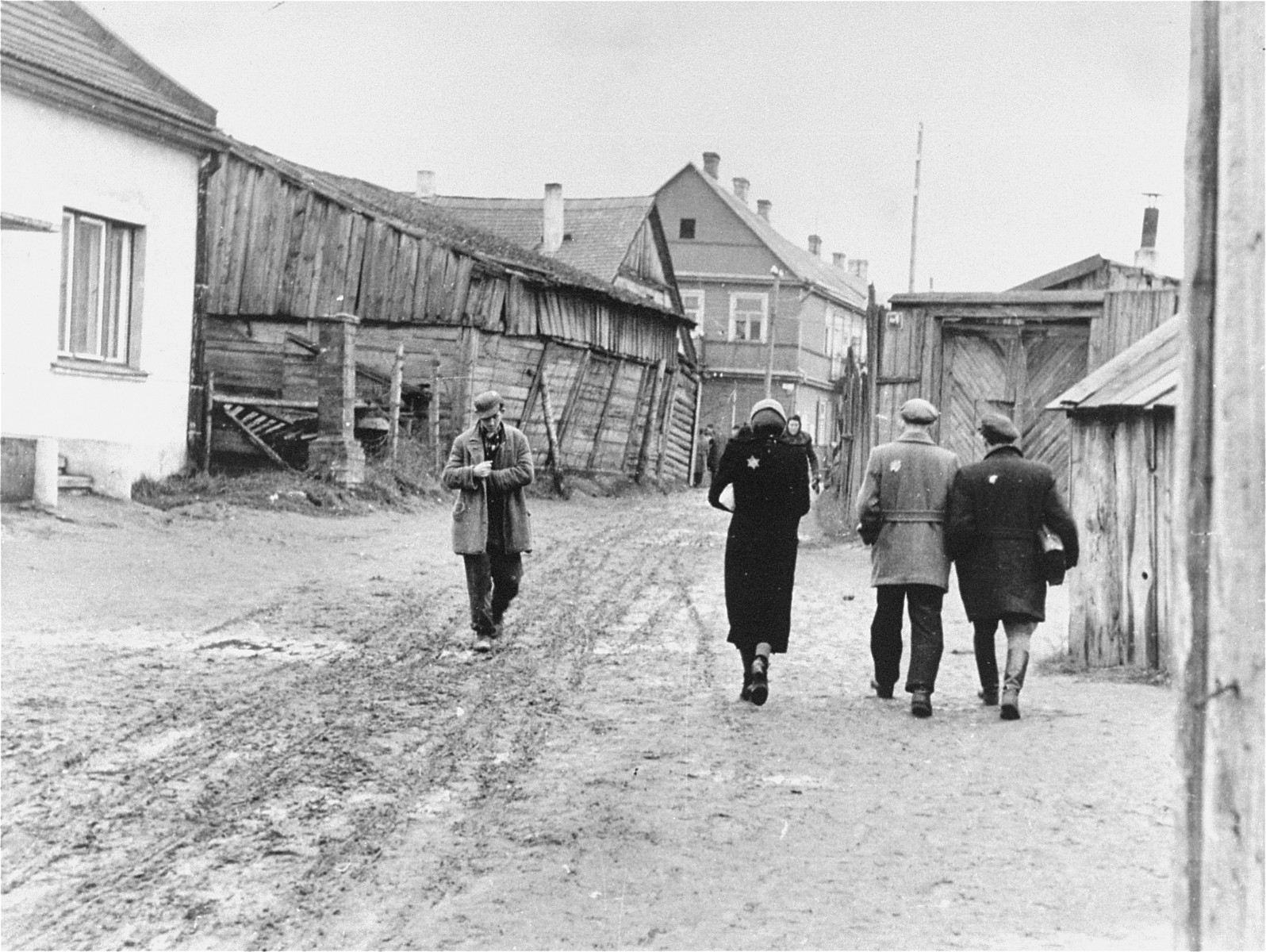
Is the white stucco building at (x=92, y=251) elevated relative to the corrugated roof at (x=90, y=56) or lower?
lower

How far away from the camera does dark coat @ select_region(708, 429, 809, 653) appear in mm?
8648

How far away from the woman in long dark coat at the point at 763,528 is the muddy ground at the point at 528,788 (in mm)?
450

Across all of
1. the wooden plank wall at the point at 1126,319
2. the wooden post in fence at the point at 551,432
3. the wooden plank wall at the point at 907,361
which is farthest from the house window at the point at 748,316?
the wooden plank wall at the point at 1126,319

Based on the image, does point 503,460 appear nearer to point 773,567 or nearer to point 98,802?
point 773,567

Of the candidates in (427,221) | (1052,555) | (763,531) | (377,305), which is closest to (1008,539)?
(1052,555)

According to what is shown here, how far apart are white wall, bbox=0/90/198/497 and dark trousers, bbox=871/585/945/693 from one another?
9561 mm

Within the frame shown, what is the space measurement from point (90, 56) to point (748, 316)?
36.7 meters

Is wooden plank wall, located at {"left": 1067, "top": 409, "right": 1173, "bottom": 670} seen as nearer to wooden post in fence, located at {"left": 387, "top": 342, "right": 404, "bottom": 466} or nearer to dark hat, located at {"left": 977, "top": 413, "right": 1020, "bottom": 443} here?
dark hat, located at {"left": 977, "top": 413, "right": 1020, "bottom": 443}

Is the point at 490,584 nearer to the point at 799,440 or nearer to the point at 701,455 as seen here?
the point at 799,440

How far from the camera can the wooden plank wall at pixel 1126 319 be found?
53.3ft

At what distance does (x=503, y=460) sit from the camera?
404 inches

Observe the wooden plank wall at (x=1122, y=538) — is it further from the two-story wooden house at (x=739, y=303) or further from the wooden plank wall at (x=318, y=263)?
the two-story wooden house at (x=739, y=303)

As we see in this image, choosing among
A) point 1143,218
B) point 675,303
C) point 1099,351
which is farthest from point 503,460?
point 675,303

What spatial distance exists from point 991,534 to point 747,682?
164 cm
